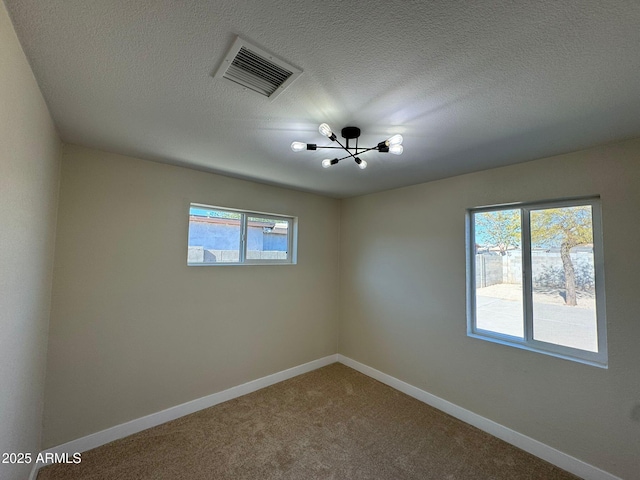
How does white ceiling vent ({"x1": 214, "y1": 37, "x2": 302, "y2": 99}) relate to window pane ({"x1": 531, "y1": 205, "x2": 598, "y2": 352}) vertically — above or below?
above

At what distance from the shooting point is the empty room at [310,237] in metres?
1.06

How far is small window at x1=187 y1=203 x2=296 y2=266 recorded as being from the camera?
2801 mm

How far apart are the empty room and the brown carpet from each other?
0.02m

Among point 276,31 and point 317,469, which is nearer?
point 276,31

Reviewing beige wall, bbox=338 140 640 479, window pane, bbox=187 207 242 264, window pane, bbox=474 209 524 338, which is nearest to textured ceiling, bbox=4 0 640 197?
beige wall, bbox=338 140 640 479

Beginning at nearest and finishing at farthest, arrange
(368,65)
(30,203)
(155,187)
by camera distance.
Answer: (368,65), (30,203), (155,187)

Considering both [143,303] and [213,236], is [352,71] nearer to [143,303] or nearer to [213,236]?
[213,236]

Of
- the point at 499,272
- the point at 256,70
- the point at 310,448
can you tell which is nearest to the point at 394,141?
the point at 256,70

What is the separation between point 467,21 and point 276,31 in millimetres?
703

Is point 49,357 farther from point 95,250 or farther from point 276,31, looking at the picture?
point 276,31

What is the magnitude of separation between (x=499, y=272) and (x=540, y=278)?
1.04 ft

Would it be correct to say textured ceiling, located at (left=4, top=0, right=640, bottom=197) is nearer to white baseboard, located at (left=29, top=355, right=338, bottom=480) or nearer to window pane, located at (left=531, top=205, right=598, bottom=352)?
window pane, located at (left=531, top=205, right=598, bottom=352)

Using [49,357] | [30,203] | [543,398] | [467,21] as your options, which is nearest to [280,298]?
[49,357]

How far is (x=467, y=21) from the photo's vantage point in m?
0.94
